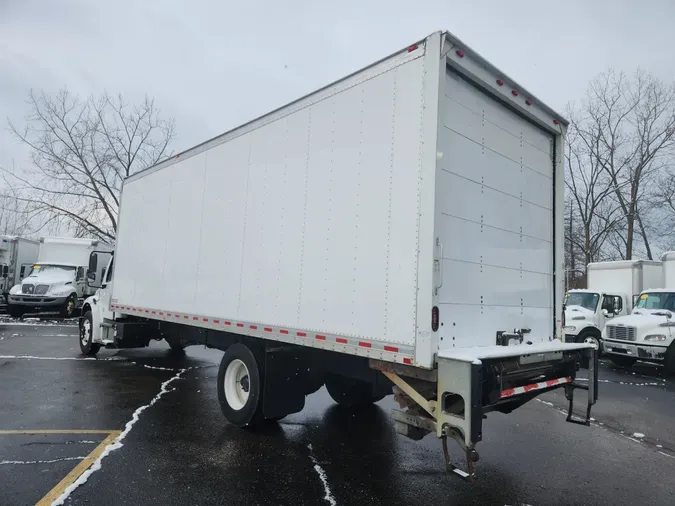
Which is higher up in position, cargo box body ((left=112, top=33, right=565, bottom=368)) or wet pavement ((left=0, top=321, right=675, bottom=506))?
cargo box body ((left=112, top=33, right=565, bottom=368))

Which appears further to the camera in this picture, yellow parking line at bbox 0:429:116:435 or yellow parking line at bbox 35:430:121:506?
yellow parking line at bbox 0:429:116:435

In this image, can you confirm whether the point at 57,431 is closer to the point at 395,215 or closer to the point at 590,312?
the point at 395,215

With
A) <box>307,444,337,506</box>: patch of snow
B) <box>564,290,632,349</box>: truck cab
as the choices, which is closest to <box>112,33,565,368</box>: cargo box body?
<box>307,444,337,506</box>: patch of snow

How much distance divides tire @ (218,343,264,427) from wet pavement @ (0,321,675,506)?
20 centimetres

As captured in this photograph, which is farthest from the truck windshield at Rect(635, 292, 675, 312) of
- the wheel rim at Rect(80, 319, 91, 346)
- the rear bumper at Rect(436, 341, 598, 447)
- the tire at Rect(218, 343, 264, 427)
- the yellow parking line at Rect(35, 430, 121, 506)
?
the wheel rim at Rect(80, 319, 91, 346)

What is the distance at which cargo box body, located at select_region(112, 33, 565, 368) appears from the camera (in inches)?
159

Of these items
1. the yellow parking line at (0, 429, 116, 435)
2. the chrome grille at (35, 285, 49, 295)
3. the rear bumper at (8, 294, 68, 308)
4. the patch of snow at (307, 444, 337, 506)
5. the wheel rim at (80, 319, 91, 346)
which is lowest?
the yellow parking line at (0, 429, 116, 435)

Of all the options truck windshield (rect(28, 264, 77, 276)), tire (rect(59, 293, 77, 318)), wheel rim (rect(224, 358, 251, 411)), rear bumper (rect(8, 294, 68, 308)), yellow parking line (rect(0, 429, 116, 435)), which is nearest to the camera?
yellow parking line (rect(0, 429, 116, 435))

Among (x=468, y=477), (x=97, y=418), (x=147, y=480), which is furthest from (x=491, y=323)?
(x=97, y=418)

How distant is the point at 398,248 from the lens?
13.5 ft

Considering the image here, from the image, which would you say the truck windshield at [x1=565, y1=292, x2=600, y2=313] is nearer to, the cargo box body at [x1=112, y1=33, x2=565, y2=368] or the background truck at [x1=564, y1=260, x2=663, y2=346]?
the background truck at [x1=564, y1=260, x2=663, y2=346]

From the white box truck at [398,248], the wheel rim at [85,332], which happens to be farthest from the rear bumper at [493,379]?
the wheel rim at [85,332]

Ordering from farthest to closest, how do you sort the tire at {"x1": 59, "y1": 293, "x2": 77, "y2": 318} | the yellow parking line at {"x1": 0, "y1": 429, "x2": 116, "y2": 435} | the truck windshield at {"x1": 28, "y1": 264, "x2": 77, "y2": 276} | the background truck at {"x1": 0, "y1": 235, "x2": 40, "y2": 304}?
the background truck at {"x1": 0, "y1": 235, "x2": 40, "y2": 304} → the truck windshield at {"x1": 28, "y1": 264, "x2": 77, "y2": 276} → the tire at {"x1": 59, "y1": 293, "x2": 77, "y2": 318} → the yellow parking line at {"x1": 0, "y1": 429, "x2": 116, "y2": 435}

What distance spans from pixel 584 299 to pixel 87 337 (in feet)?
48.4
